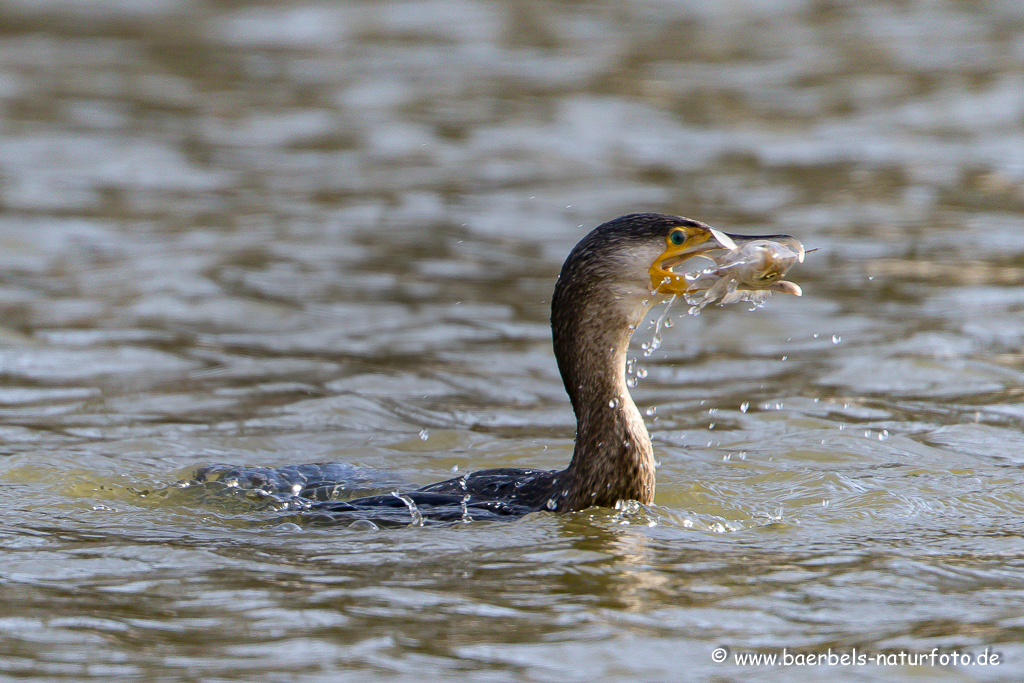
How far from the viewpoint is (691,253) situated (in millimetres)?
5527

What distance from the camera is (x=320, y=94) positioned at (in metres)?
16.7

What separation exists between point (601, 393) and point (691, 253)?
2.23 feet

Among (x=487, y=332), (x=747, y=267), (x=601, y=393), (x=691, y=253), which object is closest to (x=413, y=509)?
(x=601, y=393)

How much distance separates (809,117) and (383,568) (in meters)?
11.4

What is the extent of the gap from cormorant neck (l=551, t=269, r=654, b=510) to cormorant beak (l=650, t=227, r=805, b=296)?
0.11 meters

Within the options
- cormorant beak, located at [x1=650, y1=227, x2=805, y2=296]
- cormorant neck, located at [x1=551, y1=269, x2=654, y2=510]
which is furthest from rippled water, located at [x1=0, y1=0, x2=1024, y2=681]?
cormorant beak, located at [x1=650, y1=227, x2=805, y2=296]

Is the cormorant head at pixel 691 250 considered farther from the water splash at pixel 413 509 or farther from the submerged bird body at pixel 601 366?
the water splash at pixel 413 509

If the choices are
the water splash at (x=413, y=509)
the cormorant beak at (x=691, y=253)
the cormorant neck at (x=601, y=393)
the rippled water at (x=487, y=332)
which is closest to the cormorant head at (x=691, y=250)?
the cormorant beak at (x=691, y=253)

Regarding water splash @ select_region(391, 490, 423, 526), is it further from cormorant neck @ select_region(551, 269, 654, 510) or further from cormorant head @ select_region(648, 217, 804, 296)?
cormorant head @ select_region(648, 217, 804, 296)

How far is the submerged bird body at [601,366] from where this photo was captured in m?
5.53

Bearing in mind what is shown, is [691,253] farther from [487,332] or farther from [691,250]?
[487,332]

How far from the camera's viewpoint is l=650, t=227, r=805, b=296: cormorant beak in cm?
551

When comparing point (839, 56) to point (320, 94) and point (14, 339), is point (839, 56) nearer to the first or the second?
point (320, 94)

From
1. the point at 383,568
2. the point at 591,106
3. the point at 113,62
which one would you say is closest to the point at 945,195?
the point at 591,106
